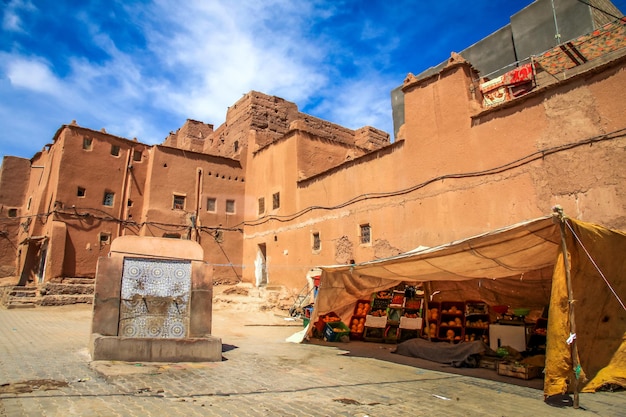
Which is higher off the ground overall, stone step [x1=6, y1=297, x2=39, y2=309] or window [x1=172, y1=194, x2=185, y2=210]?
window [x1=172, y1=194, x2=185, y2=210]

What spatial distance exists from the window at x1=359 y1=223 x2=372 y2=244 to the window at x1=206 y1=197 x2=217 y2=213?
10.1 meters

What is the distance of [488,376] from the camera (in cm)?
707

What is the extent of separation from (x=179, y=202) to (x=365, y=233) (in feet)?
36.4

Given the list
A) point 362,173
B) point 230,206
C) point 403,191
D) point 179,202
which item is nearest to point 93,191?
point 179,202

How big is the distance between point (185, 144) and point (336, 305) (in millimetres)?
21135

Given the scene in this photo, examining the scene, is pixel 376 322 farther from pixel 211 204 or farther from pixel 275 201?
pixel 211 204

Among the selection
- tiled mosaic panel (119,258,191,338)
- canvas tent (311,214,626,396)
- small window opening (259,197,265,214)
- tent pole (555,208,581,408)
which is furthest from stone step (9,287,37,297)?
tent pole (555,208,581,408)

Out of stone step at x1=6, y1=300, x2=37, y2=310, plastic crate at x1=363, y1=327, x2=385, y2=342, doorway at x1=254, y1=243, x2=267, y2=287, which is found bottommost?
plastic crate at x1=363, y1=327, x2=385, y2=342

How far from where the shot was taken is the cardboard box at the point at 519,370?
22.3ft

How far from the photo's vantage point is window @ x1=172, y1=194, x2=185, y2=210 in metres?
21.9

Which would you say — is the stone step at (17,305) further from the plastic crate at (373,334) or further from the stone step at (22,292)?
the plastic crate at (373,334)

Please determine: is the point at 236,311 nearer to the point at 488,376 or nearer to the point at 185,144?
the point at 488,376

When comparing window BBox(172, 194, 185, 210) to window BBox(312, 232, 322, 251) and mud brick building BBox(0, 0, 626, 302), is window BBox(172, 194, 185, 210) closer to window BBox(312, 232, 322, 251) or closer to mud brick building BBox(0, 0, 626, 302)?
mud brick building BBox(0, 0, 626, 302)

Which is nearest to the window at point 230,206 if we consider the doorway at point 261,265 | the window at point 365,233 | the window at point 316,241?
the doorway at point 261,265
